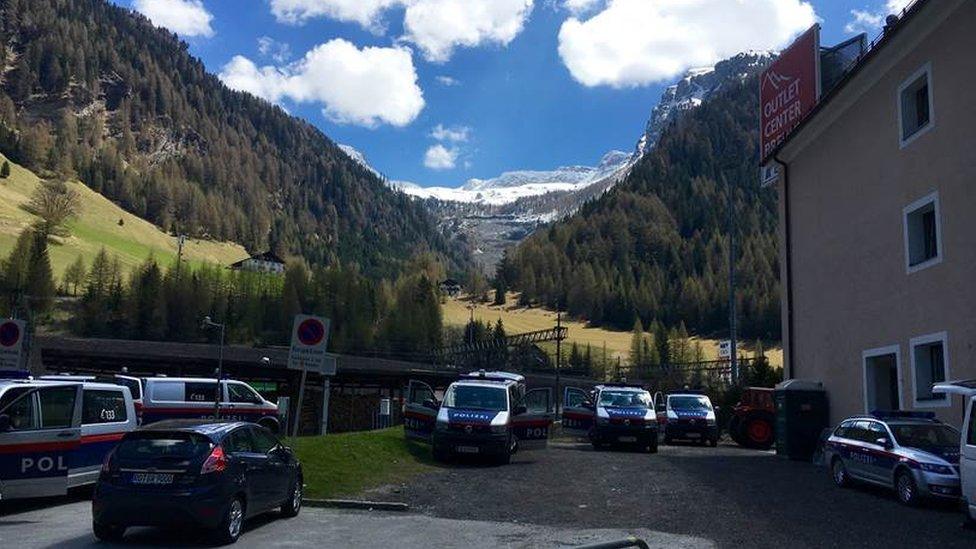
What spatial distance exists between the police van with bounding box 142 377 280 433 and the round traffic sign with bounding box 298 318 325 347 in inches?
433

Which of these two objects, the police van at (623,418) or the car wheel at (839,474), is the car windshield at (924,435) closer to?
the car wheel at (839,474)

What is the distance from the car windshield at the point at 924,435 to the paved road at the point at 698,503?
1.11 m

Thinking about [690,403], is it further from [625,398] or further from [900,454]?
[900,454]

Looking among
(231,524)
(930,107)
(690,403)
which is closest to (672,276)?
(690,403)

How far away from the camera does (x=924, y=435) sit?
14.9 m

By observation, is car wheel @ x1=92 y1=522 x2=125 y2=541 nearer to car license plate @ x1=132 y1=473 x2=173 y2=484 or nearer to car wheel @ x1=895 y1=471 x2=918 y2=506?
car license plate @ x1=132 y1=473 x2=173 y2=484

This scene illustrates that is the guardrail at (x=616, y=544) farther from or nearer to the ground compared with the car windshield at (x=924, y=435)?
nearer to the ground

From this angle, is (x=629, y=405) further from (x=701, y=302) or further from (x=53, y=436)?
(x=701, y=302)

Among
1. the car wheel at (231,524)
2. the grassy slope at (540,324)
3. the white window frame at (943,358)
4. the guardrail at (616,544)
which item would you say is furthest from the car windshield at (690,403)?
the grassy slope at (540,324)

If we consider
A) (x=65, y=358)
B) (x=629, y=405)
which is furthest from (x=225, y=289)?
(x=629, y=405)

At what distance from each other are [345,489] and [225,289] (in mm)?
121047

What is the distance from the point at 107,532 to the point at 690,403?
2551cm

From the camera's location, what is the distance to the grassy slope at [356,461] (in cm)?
1581

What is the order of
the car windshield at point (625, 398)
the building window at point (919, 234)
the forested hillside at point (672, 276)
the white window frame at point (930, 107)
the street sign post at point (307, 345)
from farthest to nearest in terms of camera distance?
the forested hillside at point (672, 276)
the car windshield at point (625, 398)
the building window at point (919, 234)
the white window frame at point (930, 107)
the street sign post at point (307, 345)
